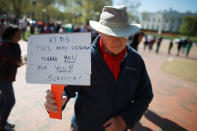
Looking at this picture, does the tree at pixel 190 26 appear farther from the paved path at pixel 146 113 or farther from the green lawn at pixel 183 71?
the paved path at pixel 146 113

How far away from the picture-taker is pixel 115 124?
55.6 inches

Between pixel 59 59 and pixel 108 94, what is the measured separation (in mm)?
590

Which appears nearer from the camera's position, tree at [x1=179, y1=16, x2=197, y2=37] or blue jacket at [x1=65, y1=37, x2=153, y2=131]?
blue jacket at [x1=65, y1=37, x2=153, y2=131]

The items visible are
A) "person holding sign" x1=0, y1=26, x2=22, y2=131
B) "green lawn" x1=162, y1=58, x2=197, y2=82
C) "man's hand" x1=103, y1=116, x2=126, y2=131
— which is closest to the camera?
"man's hand" x1=103, y1=116, x2=126, y2=131

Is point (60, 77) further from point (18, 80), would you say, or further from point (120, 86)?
point (18, 80)

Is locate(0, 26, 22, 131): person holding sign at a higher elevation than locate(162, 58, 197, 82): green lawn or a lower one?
higher

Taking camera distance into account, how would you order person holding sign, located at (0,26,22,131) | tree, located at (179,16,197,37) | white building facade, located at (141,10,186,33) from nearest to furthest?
person holding sign, located at (0,26,22,131) → tree, located at (179,16,197,37) → white building facade, located at (141,10,186,33)

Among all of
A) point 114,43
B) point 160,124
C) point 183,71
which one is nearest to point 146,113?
point 160,124

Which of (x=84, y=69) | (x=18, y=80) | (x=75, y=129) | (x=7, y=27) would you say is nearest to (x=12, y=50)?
(x=7, y=27)

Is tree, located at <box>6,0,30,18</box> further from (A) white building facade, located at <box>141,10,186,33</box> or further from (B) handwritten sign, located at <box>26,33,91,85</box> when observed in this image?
(A) white building facade, located at <box>141,10,186,33</box>

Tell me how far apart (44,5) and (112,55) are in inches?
2155

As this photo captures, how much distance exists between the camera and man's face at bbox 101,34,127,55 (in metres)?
1.48

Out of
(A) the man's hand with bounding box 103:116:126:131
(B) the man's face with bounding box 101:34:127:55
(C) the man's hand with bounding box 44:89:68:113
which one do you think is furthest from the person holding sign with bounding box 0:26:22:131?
(A) the man's hand with bounding box 103:116:126:131

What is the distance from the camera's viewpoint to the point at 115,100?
149 cm
